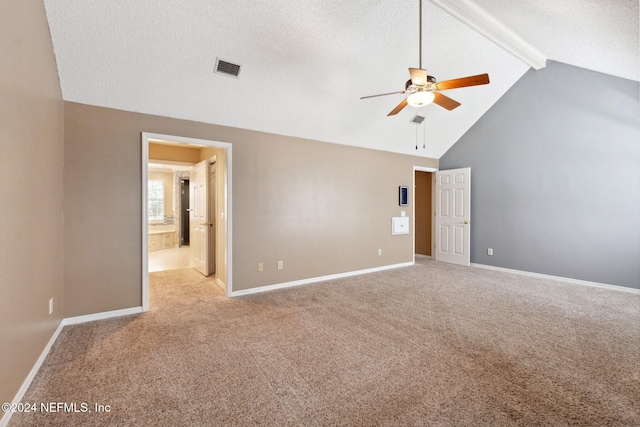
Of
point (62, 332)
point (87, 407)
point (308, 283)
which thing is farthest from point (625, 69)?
point (62, 332)

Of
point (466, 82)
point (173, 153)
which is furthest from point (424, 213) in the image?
point (173, 153)

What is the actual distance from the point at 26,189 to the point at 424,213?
7.04 meters

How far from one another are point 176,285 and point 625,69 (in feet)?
23.9

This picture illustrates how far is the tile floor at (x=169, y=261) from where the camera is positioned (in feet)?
19.0

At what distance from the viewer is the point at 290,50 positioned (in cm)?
313

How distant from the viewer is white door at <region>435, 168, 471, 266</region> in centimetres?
586

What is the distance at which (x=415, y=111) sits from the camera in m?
4.84

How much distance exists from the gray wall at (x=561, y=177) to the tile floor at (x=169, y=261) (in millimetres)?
6447

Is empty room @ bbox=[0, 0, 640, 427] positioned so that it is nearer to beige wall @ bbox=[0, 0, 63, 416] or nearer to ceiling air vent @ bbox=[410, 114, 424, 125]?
beige wall @ bbox=[0, 0, 63, 416]

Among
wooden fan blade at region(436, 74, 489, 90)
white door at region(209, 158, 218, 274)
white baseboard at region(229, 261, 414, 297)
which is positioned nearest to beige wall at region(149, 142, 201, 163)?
white door at region(209, 158, 218, 274)

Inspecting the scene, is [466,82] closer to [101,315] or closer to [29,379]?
[29,379]

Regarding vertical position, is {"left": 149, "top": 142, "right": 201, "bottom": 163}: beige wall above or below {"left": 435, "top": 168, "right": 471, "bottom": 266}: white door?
above

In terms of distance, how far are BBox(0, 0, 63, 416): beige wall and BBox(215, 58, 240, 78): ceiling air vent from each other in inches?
56.2

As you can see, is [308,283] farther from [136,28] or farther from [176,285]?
[136,28]
